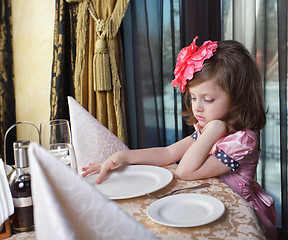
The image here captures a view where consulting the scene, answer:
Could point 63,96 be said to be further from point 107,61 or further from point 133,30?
point 133,30

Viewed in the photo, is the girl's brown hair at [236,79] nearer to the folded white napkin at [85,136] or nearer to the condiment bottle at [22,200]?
the folded white napkin at [85,136]

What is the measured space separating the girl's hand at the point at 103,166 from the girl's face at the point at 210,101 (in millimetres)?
346

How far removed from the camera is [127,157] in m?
1.13

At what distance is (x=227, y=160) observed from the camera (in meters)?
1.06

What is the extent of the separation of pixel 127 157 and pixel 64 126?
0.97 feet

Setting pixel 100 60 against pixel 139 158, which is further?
pixel 100 60

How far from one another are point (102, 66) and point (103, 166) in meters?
1.30

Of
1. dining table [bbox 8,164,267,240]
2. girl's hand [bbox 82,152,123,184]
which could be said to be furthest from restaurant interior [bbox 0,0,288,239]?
dining table [bbox 8,164,267,240]

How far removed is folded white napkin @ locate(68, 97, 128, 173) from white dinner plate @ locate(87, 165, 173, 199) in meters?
0.13

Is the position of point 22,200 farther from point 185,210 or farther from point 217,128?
point 217,128

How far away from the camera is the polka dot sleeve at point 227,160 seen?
1057mm

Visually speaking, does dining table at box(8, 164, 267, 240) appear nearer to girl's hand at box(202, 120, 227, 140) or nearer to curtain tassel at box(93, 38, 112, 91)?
girl's hand at box(202, 120, 227, 140)

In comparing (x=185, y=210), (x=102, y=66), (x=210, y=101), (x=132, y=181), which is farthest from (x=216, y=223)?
(x=102, y=66)

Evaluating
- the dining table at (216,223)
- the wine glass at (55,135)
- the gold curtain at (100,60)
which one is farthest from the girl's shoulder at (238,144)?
the gold curtain at (100,60)
